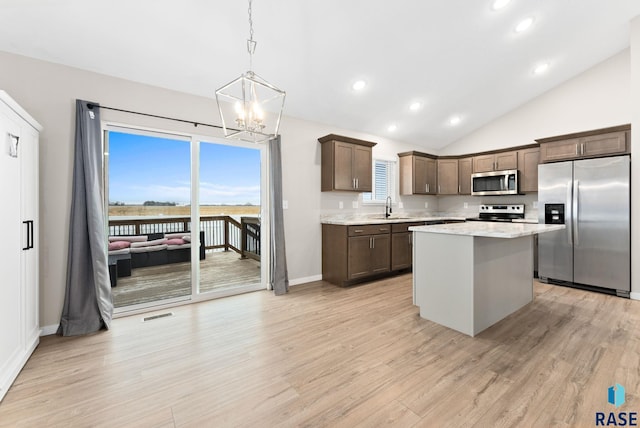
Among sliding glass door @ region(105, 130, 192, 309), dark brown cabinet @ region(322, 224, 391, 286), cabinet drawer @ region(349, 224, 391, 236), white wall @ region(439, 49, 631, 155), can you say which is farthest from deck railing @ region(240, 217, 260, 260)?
white wall @ region(439, 49, 631, 155)

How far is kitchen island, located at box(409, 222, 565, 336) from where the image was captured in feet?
8.35

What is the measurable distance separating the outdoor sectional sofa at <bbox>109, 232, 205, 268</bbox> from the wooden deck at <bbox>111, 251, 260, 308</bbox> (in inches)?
4.9

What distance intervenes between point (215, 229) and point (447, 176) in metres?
5.18

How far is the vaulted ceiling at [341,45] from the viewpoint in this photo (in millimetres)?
2459

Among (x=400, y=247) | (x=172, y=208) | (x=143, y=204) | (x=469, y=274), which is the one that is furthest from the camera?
(x=400, y=247)

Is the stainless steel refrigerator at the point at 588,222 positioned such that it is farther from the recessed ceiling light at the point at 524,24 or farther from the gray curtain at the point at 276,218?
the gray curtain at the point at 276,218

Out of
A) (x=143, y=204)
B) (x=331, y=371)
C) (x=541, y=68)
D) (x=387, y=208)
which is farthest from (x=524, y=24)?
(x=143, y=204)

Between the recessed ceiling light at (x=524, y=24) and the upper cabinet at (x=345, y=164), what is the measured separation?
7.83 feet

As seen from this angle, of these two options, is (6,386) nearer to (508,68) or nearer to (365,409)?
(365,409)

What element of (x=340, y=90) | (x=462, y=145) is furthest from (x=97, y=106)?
(x=462, y=145)

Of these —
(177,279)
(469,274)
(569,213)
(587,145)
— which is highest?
(587,145)

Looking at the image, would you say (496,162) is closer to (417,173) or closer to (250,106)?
(417,173)

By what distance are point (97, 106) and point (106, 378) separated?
8.42ft

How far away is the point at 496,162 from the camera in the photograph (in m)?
5.27
